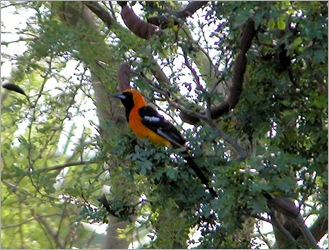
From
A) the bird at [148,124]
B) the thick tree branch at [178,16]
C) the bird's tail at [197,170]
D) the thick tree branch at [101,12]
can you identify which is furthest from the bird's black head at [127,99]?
the thick tree branch at [101,12]

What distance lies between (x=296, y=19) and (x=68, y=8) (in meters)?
4.26

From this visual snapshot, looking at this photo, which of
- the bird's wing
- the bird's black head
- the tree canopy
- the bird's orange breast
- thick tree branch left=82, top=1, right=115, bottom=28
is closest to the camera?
the tree canopy

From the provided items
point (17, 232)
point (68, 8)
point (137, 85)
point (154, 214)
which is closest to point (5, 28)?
point (68, 8)

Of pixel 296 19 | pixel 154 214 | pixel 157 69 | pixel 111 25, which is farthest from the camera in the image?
pixel 111 25

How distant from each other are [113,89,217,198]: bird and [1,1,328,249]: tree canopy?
0.44 feet

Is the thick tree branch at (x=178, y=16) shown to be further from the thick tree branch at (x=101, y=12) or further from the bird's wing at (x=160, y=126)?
the thick tree branch at (x=101, y=12)

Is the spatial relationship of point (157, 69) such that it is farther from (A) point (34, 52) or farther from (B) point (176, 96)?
(A) point (34, 52)

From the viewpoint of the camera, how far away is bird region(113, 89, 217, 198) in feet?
21.5

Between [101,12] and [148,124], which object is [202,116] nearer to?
[148,124]

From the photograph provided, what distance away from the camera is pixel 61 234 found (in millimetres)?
9414

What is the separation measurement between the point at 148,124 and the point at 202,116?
2.81ft

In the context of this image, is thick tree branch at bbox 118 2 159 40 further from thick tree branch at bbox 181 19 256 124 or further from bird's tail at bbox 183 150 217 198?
bird's tail at bbox 183 150 217 198

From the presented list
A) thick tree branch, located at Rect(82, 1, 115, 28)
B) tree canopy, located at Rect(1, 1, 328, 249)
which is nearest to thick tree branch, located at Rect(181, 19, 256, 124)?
tree canopy, located at Rect(1, 1, 328, 249)

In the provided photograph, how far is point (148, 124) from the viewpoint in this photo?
6.90 meters
